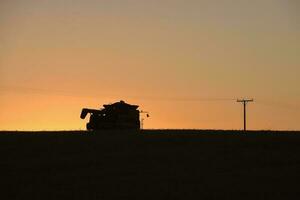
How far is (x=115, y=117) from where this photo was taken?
61.8 metres

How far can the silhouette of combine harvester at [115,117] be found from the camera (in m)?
61.9
